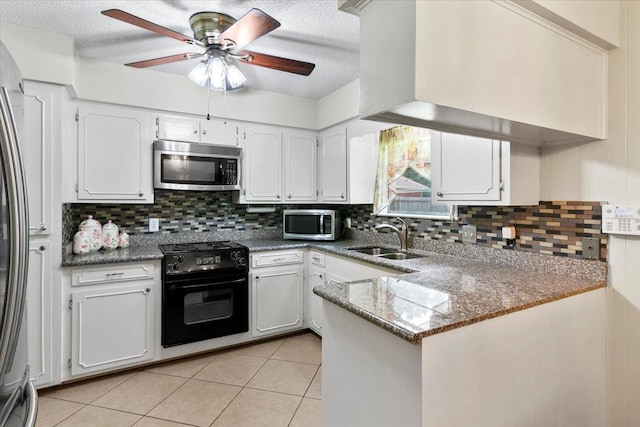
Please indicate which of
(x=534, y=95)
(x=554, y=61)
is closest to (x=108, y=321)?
(x=534, y=95)

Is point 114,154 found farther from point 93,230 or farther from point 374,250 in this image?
point 374,250

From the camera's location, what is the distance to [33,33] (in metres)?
2.15

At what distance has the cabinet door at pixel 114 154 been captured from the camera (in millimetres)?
2551

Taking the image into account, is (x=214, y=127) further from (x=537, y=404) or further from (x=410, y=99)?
(x=537, y=404)

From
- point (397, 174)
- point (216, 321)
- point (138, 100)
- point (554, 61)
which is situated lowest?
point (216, 321)

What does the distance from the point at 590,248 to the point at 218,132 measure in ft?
A: 9.14

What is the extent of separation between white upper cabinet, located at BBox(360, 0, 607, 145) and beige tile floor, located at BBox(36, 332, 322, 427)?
182 cm

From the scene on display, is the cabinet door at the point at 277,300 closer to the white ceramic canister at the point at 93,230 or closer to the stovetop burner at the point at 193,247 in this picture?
the stovetop burner at the point at 193,247

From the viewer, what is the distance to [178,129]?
290 centimetres

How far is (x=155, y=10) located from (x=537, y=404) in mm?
2623

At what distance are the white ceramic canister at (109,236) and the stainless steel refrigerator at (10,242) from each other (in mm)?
1896

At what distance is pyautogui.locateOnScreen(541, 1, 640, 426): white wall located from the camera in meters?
1.53

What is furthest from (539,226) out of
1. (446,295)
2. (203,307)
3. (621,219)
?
(203,307)

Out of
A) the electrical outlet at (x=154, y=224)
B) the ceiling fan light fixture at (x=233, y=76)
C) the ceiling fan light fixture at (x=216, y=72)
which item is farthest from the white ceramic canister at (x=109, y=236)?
the ceiling fan light fixture at (x=233, y=76)
